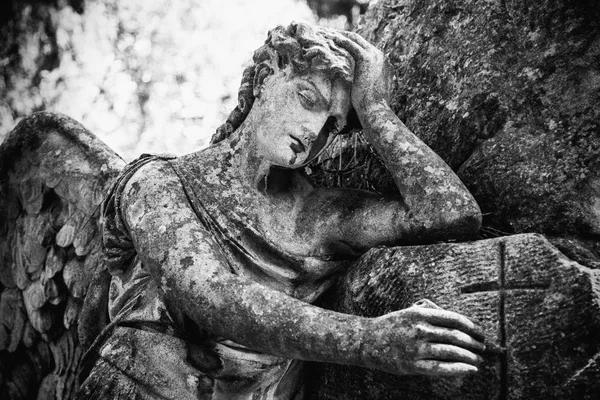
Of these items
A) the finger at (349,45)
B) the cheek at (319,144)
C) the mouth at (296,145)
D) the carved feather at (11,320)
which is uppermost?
the finger at (349,45)

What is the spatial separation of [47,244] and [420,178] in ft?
6.61

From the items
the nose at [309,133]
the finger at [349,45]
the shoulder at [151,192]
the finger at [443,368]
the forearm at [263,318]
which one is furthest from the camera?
Result: the finger at [349,45]

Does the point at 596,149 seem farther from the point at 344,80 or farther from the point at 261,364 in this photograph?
the point at 261,364

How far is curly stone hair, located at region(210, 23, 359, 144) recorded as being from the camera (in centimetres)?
241

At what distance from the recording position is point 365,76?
246cm

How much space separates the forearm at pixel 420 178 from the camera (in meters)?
2.14

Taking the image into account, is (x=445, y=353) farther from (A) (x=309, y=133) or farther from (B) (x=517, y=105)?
(B) (x=517, y=105)

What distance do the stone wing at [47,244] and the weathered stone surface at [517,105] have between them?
1583mm

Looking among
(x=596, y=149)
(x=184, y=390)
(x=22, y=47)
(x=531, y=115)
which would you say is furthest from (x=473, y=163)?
(x=22, y=47)

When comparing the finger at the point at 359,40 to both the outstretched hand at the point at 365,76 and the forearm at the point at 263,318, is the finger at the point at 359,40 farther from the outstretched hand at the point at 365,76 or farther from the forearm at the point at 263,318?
the forearm at the point at 263,318

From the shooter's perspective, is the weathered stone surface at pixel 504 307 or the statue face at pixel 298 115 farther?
the statue face at pixel 298 115

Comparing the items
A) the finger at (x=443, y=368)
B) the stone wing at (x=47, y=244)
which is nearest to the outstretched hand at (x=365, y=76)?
the finger at (x=443, y=368)

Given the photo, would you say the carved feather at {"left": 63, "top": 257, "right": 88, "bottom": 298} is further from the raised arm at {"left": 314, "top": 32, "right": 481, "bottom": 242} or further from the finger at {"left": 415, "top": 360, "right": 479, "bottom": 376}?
the finger at {"left": 415, "top": 360, "right": 479, "bottom": 376}

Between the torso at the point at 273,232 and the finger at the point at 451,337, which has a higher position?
the torso at the point at 273,232
